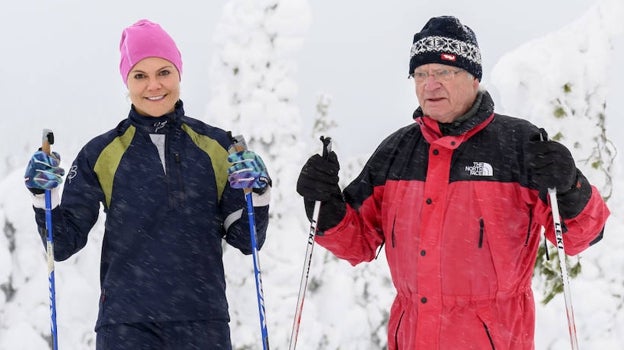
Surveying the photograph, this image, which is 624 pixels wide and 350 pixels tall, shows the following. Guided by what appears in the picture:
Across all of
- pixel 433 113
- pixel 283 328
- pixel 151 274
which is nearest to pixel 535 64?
pixel 433 113

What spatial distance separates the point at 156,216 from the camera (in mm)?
3771

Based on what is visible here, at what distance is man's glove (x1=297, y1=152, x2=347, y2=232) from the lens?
3.71 meters

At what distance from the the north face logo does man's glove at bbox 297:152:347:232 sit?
66 cm

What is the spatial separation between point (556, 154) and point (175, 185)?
1.84 metres

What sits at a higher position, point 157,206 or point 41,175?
point 41,175

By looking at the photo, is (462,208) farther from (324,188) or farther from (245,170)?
(245,170)

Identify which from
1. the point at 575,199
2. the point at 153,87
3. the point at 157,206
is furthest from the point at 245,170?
the point at 575,199

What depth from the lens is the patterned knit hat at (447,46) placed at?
3701 millimetres

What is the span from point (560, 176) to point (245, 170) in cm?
146

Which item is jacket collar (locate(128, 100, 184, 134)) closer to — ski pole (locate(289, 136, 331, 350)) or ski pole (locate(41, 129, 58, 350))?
ski pole (locate(41, 129, 58, 350))

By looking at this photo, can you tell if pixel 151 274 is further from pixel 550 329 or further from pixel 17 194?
pixel 17 194

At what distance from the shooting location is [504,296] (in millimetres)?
3500

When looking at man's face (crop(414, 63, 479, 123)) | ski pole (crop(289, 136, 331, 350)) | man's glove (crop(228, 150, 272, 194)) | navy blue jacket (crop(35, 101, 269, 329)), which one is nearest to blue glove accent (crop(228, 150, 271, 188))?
man's glove (crop(228, 150, 272, 194))

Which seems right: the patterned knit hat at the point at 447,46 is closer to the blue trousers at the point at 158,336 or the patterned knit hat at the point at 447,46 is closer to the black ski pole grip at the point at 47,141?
the blue trousers at the point at 158,336
